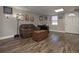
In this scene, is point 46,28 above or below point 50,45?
above

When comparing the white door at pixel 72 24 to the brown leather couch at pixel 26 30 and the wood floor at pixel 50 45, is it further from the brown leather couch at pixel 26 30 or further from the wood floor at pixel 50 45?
the brown leather couch at pixel 26 30

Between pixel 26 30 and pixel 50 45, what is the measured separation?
104 centimetres

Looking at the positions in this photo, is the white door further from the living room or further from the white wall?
the white wall

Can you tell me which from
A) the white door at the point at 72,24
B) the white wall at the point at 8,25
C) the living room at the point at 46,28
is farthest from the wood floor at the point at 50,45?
the white wall at the point at 8,25

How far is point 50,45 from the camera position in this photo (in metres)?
3.10

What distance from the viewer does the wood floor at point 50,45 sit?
279cm

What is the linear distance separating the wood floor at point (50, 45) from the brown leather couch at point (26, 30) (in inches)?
10.1

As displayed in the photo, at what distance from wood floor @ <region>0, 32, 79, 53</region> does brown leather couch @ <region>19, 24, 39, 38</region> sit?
256mm

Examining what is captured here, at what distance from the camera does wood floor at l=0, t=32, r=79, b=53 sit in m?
2.79

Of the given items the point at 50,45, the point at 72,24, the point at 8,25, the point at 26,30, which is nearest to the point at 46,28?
the point at 50,45

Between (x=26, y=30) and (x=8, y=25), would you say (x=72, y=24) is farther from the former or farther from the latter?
(x=8, y=25)

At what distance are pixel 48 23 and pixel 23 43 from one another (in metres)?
1.08
